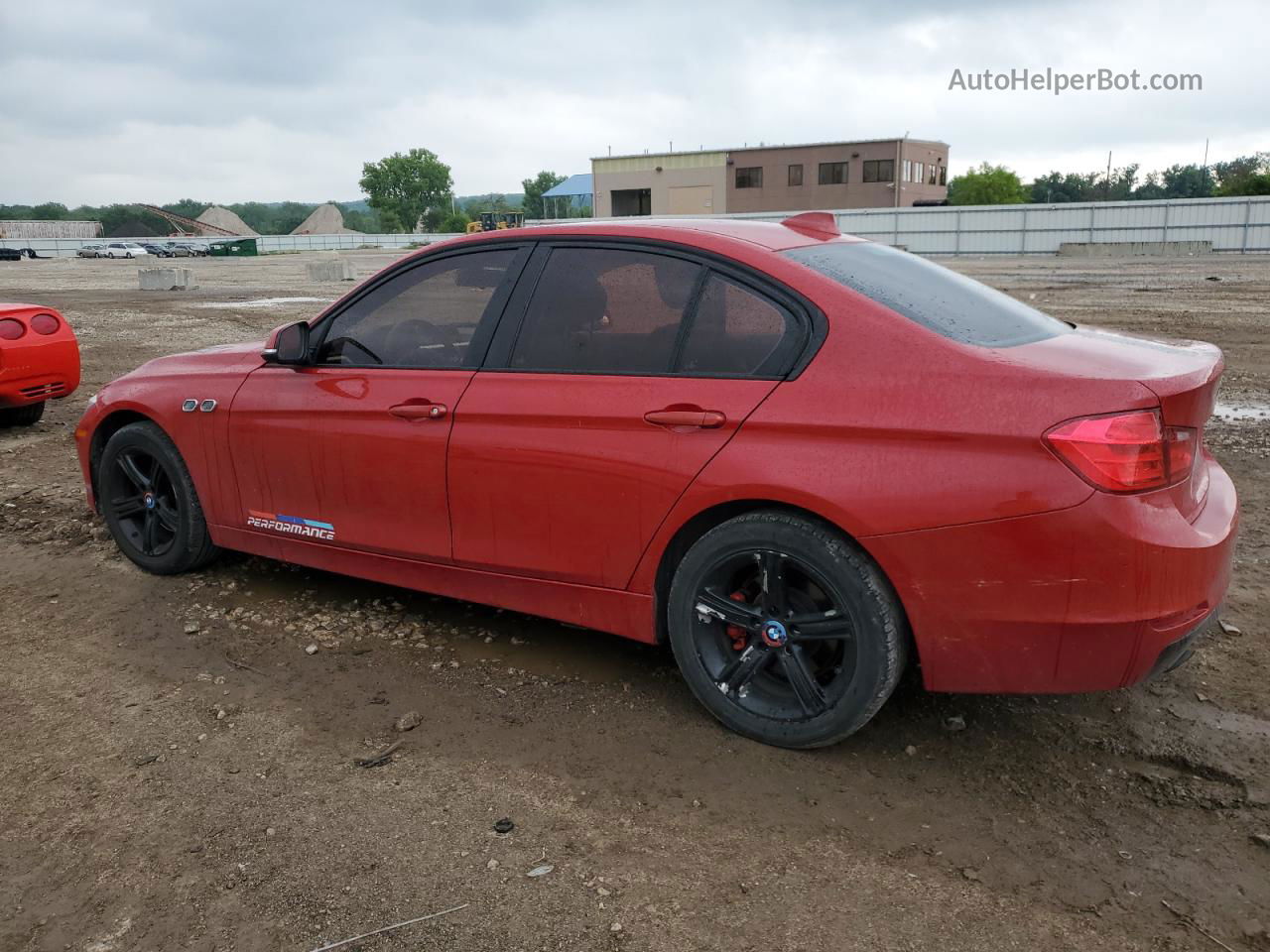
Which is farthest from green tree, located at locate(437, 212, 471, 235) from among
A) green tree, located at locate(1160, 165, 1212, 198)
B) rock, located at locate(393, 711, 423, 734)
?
rock, located at locate(393, 711, 423, 734)

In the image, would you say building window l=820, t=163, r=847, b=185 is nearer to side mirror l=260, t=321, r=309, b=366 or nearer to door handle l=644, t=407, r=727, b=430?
side mirror l=260, t=321, r=309, b=366

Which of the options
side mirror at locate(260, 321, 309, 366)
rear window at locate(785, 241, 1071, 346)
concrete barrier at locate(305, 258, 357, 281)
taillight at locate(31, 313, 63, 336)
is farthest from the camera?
concrete barrier at locate(305, 258, 357, 281)

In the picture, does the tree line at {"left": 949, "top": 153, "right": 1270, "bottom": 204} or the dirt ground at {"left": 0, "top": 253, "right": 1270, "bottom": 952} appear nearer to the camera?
the dirt ground at {"left": 0, "top": 253, "right": 1270, "bottom": 952}

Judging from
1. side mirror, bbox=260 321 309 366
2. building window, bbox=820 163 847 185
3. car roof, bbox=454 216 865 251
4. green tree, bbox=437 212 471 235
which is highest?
building window, bbox=820 163 847 185

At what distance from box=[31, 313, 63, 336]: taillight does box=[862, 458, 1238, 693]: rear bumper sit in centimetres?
754

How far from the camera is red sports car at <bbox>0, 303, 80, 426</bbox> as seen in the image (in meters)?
8.00

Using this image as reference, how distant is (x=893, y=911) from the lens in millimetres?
2615

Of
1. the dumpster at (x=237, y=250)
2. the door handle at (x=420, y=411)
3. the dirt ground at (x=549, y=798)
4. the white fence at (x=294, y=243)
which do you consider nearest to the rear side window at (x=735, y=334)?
the door handle at (x=420, y=411)

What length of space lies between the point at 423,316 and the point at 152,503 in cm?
192

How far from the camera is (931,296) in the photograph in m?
3.49

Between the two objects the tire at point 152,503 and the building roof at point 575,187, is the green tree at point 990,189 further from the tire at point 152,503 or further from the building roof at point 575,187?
the tire at point 152,503

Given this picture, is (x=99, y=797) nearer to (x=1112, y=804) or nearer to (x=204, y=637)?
(x=204, y=637)

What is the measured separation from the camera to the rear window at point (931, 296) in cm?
326

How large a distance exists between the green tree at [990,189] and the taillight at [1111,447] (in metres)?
92.8
